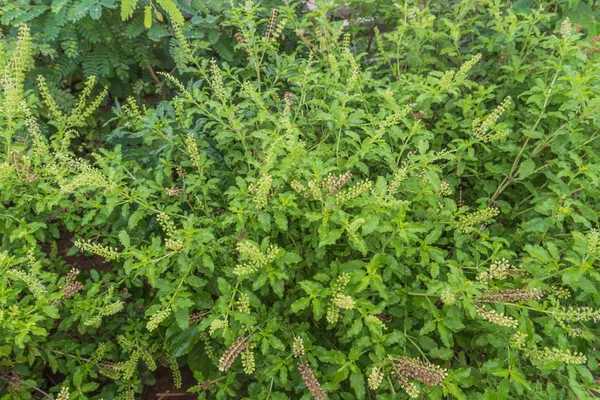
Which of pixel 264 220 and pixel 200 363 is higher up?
pixel 264 220

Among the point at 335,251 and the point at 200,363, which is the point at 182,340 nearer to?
the point at 200,363

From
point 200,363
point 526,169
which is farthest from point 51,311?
point 526,169

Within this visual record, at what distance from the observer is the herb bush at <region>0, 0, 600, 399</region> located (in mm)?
1754

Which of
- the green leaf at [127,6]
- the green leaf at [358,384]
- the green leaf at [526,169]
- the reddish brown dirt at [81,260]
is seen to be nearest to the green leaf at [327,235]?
the green leaf at [358,384]

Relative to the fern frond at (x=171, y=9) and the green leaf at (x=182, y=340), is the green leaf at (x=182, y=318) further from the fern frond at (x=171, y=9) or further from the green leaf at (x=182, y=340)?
the fern frond at (x=171, y=9)

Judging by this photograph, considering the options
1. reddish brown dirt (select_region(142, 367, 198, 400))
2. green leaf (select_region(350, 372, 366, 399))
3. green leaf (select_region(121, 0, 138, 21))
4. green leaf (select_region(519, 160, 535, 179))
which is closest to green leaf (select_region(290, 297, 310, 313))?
green leaf (select_region(350, 372, 366, 399))

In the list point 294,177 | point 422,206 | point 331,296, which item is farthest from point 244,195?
point 422,206

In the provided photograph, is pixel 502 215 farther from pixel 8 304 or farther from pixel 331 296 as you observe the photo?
pixel 8 304

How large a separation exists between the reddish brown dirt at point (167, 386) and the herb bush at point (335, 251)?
269 millimetres

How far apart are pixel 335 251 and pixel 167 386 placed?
1801 mm

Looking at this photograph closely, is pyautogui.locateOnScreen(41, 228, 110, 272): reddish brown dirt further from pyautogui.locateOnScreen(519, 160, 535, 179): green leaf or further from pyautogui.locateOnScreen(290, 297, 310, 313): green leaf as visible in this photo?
pyautogui.locateOnScreen(519, 160, 535, 179): green leaf

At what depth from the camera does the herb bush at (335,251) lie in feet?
5.75

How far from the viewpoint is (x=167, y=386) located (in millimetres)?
2969

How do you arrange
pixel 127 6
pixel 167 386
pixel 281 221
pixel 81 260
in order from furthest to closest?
pixel 81 260
pixel 167 386
pixel 127 6
pixel 281 221
